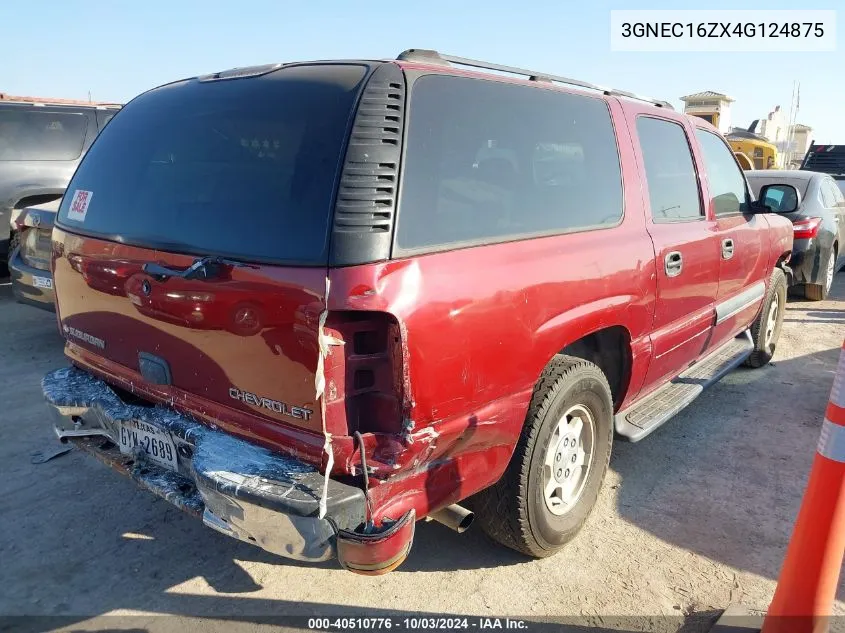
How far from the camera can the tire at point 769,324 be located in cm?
535

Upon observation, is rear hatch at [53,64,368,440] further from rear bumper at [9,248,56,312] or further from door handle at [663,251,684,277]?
rear bumper at [9,248,56,312]

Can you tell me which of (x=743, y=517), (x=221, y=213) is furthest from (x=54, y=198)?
(x=743, y=517)

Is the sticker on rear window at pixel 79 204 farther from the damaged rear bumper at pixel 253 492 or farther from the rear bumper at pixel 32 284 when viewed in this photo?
the rear bumper at pixel 32 284

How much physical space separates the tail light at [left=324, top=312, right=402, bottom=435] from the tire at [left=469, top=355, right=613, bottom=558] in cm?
76

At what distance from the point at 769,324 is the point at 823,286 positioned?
3.08 meters

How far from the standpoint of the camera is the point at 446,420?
2.18m

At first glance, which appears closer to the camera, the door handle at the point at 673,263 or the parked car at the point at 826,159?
the door handle at the point at 673,263

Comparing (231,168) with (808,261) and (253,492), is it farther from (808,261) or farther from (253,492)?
(808,261)

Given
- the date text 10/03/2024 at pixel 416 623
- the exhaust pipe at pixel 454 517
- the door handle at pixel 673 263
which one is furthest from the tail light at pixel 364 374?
the door handle at pixel 673 263

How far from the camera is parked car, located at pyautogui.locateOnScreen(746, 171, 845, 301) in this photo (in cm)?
737

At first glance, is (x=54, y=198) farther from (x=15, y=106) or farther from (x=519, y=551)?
(x=519, y=551)

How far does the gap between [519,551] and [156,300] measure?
5.98 feet

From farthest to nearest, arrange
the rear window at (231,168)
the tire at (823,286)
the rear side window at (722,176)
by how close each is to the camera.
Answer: the tire at (823,286)
the rear side window at (722,176)
the rear window at (231,168)

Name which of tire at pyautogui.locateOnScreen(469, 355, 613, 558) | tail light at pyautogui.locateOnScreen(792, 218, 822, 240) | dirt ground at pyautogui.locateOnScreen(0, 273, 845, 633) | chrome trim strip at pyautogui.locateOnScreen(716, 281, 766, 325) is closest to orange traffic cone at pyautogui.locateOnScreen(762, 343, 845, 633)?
dirt ground at pyautogui.locateOnScreen(0, 273, 845, 633)
